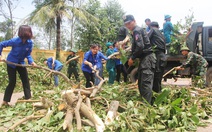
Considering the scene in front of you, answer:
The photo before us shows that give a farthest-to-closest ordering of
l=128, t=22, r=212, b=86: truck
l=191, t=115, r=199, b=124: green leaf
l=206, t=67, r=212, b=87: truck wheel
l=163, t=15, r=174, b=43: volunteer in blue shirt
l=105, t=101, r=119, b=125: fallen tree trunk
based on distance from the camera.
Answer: l=163, t=15, r=174, b=43: volunteer in blue shirt < l=128, t=22, r=212, b=86: truck < l=206, t=67, r=212, b=87: truck wheel < l=191, t=115, r=199, b=124: green leaf < l=105, t=101, r=119, b=125: fallen tree trunk

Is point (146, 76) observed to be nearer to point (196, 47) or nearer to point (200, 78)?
point (200, 78)

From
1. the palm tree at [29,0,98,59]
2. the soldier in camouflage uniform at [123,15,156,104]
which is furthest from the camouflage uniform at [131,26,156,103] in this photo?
the palm tree at [29,0,98,59]

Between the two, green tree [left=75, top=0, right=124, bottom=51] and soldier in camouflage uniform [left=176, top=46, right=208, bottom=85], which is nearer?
soldier in camouflage uniform [left=176, top=46, right=208, bottom=85]

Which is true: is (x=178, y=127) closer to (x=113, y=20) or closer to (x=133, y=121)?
(x=133, y=121)

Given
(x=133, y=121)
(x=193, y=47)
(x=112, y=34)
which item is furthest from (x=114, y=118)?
(x=112, y=34)

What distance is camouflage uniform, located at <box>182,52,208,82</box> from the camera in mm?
7747

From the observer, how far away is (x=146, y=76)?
15.0 ft

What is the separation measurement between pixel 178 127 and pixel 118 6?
78.4 feet

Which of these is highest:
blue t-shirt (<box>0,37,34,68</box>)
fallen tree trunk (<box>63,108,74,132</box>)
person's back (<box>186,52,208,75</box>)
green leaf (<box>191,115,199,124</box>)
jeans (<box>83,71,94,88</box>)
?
blue t-shirt (<box>0,37,34,68</box>)

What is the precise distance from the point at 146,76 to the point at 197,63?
164 inches

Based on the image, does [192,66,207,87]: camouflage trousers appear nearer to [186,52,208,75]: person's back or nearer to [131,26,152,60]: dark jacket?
[186,52,208,75]: person's back

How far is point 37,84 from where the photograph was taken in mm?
9789

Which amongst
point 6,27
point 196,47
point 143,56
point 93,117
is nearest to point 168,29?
point 196,47

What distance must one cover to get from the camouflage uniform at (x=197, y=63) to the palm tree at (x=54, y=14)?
36.6 feet
